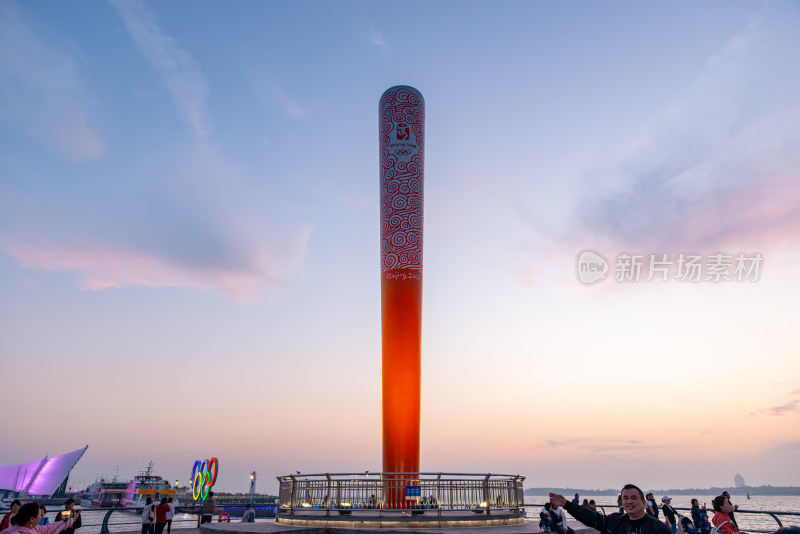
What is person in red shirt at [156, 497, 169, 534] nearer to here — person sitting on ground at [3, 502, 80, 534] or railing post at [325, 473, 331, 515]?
railing post at [325, 473, 331, 515]

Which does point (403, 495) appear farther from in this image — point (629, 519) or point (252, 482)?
point (252, 482)

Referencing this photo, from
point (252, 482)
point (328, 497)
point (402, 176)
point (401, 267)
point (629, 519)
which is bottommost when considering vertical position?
point (252, 482)

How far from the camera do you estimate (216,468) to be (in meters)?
31.9

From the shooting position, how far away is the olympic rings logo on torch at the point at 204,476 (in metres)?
31.1

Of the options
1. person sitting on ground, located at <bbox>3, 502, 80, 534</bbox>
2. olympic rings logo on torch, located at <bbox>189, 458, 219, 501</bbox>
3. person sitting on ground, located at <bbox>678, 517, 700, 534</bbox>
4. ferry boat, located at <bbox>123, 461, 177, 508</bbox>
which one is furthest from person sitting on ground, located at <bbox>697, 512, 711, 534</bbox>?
ferry boat, located at <bbox>123, 461, 177, 508</bbox>

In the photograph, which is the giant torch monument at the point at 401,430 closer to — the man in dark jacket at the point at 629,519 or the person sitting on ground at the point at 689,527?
the person sitting on ground at the point at 689,527

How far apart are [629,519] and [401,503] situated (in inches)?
414

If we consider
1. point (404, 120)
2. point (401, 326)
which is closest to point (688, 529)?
point (401, 326)

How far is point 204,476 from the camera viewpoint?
108ft

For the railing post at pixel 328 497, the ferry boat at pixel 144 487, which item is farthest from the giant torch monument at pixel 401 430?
the ferry boat at pixel 144 487

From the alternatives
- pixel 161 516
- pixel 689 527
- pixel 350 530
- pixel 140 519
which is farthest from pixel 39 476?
pixel 689 527

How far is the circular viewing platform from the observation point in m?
12.3

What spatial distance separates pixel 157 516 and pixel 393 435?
697 centimetres

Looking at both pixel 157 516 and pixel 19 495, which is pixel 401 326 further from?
pixel 19 495
